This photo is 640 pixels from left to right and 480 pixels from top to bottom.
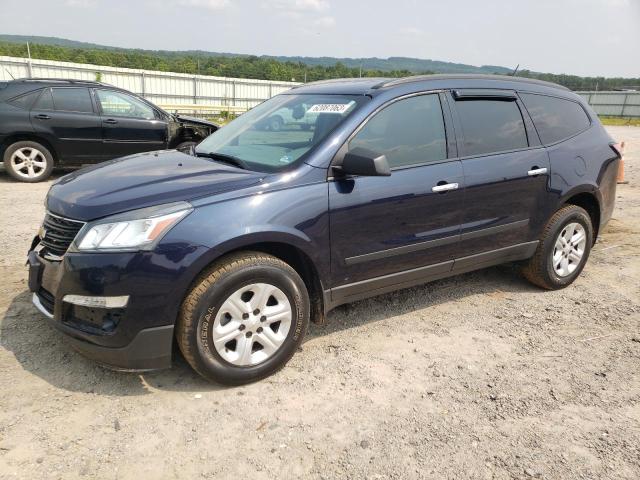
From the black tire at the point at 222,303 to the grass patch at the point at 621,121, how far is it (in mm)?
39035

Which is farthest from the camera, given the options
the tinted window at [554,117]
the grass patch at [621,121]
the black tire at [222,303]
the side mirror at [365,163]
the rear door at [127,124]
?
the grass patch at [621,121]

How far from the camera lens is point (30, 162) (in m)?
8.71

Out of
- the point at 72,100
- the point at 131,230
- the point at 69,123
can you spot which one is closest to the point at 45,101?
the point at 72,100

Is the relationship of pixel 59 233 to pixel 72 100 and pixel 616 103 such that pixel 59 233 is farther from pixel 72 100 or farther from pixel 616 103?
pixel 616 103

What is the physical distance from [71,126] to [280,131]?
254 inches

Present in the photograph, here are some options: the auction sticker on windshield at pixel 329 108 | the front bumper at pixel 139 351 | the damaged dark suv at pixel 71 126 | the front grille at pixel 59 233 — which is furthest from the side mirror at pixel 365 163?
the damaged dark suv at pixel 71 126

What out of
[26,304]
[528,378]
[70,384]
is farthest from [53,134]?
[528,378]

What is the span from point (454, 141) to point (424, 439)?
2112mm

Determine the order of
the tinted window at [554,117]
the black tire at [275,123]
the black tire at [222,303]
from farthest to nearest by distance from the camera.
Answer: the tinted window at [554,117] < the black tire at [275,123] < the black tire at [222,303]

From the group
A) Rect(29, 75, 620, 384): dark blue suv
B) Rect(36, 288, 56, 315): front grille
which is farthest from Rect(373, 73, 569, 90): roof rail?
Rect(36, 288, 56, 315): front grille

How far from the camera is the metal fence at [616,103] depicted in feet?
134

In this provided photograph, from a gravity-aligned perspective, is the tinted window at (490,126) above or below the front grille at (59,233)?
above

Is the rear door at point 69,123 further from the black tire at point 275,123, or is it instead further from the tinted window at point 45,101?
the black tire at point 275,123

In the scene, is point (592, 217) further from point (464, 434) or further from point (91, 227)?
point (91, 227)
